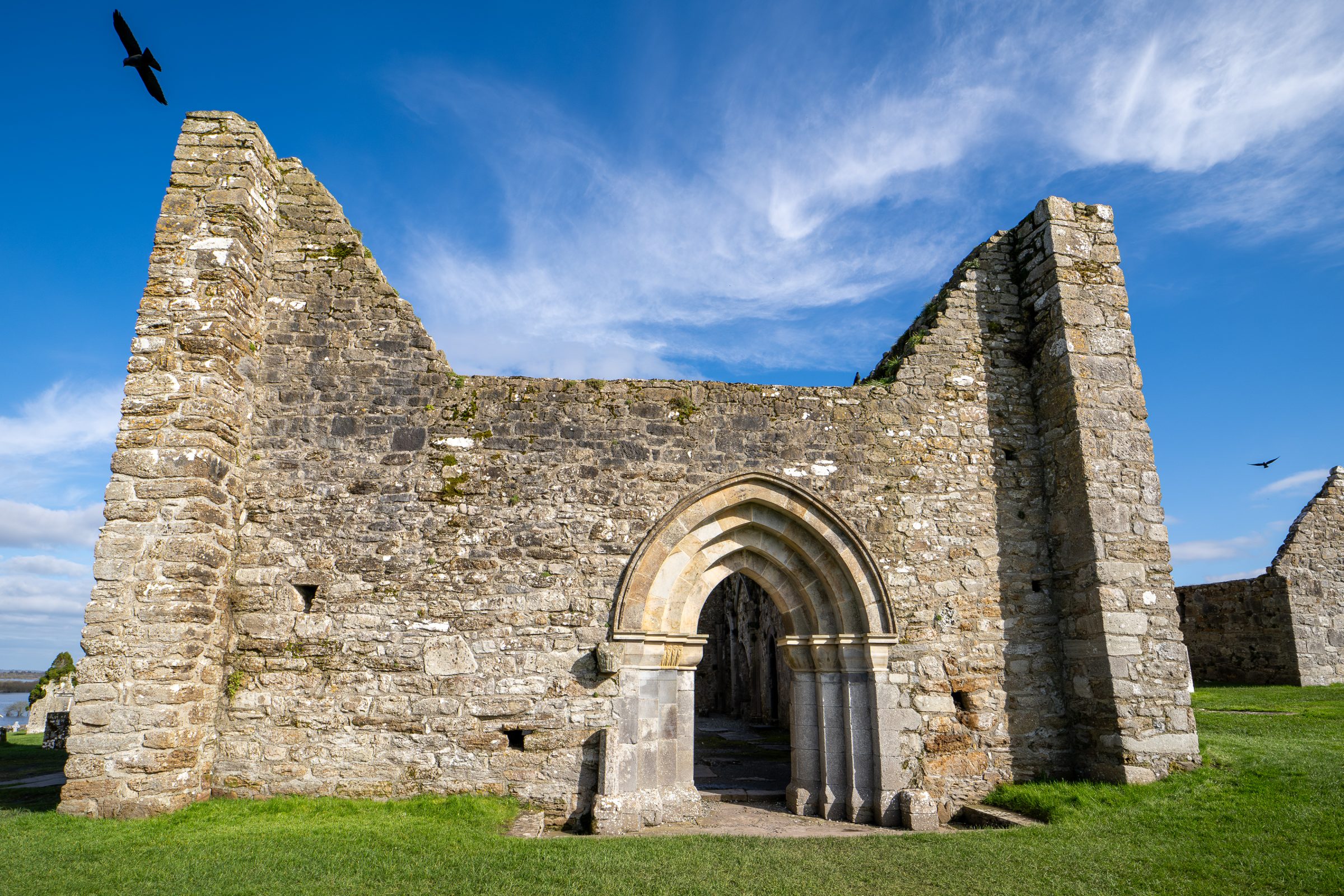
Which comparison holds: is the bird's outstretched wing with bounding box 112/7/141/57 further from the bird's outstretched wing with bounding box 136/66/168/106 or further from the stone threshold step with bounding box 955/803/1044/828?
the stone threshold step with bounding box 955/803/1044/828

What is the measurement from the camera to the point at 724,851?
5.57 metres

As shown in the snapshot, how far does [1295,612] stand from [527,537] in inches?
519

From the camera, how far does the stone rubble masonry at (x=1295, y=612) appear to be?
1273cm

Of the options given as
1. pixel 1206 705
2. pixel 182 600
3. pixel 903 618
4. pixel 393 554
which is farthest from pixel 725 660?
pixel 182 600

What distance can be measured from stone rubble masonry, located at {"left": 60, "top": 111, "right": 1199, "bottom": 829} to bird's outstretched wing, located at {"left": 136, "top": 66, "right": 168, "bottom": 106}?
75cm

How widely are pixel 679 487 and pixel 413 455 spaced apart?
8.47ft

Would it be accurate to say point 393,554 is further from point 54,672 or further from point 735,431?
point 54,672

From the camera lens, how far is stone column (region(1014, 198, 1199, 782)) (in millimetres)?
6973

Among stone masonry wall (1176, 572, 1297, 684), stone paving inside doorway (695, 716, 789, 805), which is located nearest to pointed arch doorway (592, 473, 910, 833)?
stone paving inside doorway (695, 716, 789, 805)

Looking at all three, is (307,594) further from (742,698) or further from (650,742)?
(742,698)

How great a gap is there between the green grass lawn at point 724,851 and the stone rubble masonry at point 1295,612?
7465 mm

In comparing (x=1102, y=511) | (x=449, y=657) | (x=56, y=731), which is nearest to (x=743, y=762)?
(x=449, y=657)

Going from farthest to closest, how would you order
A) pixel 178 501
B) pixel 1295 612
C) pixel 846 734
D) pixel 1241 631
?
pixel 1241 631 < pixel 1295 612 < pixel 846 734 < pixel 178 501

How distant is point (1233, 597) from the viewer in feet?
45.7
